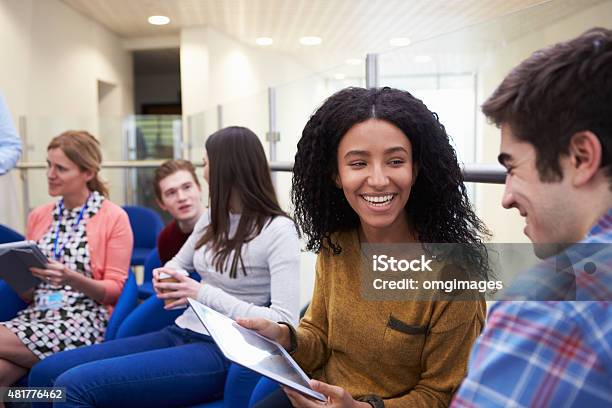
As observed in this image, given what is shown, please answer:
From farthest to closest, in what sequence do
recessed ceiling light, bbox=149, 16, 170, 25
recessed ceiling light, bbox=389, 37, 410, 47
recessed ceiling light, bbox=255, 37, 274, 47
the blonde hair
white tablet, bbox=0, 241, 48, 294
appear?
recessed ceiling light, bbox=255, 37, 274, 47
recessed ceiling light, bbox=389, 37, 410, 47
recessed ceiling light, bbox=149, 16, 170, 25
the blonde hair
white tablet, bbox=0, 241, 48, 294

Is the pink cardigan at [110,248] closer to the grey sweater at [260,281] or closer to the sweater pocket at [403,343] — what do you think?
the grey sweater at [260,281]

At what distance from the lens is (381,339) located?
1156 millimetres

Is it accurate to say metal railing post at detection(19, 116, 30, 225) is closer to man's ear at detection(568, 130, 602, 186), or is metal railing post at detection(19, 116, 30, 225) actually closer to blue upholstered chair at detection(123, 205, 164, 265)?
blue upholstered chair at detection(123, 205, 164, 265)

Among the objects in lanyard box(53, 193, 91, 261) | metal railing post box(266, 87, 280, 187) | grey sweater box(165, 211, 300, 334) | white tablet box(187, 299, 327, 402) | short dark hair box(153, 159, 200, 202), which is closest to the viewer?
white tablet box(187, 299, 327, 402)

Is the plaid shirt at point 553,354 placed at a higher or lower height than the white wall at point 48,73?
lower

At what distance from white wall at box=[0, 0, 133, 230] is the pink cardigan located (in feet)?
7.96

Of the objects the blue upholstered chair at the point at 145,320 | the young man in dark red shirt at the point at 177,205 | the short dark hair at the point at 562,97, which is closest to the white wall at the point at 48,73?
the young man in dark red shirt at the point at 177,205

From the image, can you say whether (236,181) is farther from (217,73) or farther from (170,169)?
(217,73)

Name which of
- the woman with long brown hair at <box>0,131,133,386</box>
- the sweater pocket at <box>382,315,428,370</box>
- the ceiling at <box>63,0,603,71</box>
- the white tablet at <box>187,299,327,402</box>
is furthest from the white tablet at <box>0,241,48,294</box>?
the ceiling at <box>63,0,603,71</box>

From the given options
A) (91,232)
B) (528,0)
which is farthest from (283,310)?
(528,0)

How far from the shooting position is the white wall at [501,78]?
104 centimetres

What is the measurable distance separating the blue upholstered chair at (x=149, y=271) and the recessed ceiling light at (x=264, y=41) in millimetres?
5140

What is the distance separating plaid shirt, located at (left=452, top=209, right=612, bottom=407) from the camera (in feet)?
1.84

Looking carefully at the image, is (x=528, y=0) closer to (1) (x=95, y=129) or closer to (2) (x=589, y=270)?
(1) (x=95, y=129)
